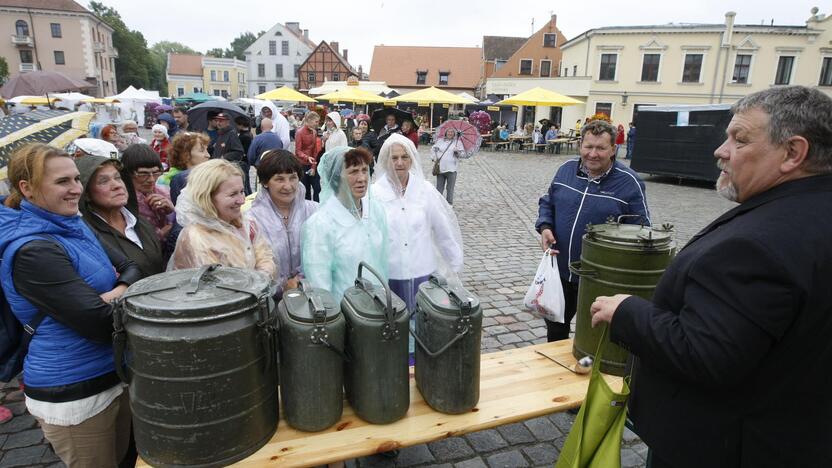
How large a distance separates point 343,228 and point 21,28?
67502 mm

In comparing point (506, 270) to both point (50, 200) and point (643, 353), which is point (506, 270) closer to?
point (643, 353)

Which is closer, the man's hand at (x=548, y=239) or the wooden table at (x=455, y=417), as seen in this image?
the wooden table at (x=455, y=417)

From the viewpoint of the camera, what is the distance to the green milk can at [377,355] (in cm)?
193

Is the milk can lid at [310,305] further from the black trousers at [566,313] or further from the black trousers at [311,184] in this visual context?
the black trousers at [311,184]

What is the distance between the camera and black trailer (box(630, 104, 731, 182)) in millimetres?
14367

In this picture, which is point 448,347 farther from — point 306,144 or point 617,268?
point 306,144

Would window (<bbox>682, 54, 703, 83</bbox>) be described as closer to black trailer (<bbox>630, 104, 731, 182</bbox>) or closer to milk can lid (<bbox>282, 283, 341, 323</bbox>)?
black trailer (<bbox>630, 104, 731, 182</bbox>)

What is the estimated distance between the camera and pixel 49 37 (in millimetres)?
51938

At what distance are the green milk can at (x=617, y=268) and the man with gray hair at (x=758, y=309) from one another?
787 mm

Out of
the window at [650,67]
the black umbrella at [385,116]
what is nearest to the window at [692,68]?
the window at [650,67]

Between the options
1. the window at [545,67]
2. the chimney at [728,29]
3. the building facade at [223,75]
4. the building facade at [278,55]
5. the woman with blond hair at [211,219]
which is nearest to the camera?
the woman with blond hair at [211,219]

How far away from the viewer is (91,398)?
2111mm

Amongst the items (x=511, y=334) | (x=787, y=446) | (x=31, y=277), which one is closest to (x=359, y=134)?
(x=511, y=334)

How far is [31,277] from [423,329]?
5.23 ft
